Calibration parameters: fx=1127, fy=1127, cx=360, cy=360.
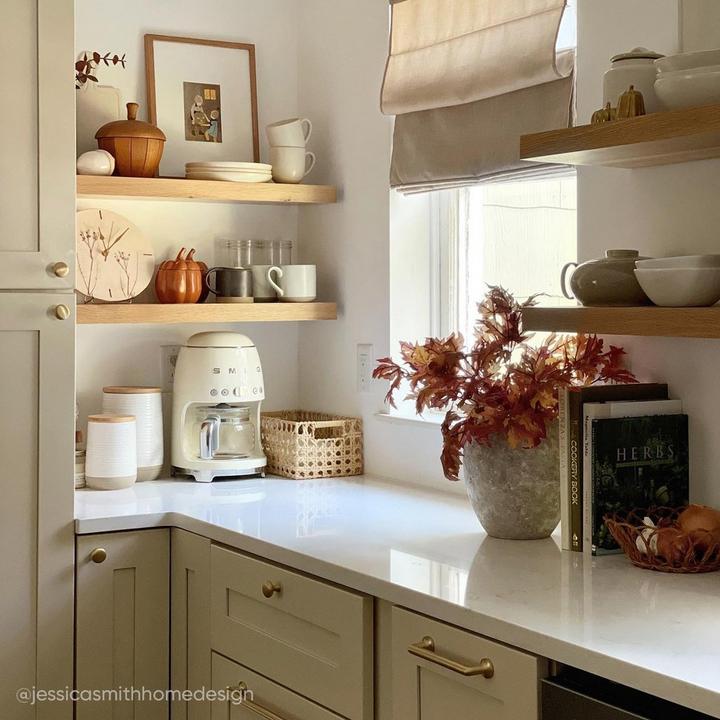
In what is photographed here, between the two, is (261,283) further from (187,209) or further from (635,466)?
(635,466)

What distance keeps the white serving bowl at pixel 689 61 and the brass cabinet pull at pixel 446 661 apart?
100cm

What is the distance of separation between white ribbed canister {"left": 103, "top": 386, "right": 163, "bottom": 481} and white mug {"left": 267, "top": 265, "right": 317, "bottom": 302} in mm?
435

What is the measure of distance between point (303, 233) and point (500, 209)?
77cm

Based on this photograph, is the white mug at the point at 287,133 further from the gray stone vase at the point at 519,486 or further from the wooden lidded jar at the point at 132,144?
the gray stone vase at the point at 519,486

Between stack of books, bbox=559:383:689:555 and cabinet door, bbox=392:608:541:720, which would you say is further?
stack of books, bbox=559:383:689:555

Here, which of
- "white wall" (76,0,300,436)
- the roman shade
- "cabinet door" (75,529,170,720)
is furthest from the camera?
"white wall" (76,0,300,436)

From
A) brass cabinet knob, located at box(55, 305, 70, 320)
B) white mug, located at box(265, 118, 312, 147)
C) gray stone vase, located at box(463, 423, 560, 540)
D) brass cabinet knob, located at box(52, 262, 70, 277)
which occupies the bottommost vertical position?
gray stone vase, located at box(463, 423, 560, 540)

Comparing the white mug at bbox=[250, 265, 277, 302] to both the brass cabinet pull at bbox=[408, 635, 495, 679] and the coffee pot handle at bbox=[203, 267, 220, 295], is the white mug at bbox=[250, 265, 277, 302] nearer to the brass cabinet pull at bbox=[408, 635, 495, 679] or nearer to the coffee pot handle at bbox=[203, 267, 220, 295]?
the coffee pot handle at bbox=[203, 267, 220, 295]

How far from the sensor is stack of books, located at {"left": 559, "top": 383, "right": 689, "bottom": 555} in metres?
2.02

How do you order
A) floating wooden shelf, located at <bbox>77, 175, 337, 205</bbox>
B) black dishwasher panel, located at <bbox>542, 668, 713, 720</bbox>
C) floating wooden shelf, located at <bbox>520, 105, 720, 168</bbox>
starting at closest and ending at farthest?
black dishwasher panel, located at <bbox>542, 668, 713, 720</bbox>
floating wooden shelf, located at <bbox>520, 105, 720, 168</bbox>
floating wooden shelf, located at <bbox>77, 175, 337, 205</bbox>

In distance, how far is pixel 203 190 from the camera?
2.93 meters

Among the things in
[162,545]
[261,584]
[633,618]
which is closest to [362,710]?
[261,584]

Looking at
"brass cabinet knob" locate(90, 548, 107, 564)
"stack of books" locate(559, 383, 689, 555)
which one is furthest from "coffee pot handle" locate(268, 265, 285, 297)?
"stack of books" locate(559, 383, 689, 555)

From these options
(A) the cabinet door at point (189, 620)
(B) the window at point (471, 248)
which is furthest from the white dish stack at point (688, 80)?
(A) the cabinet door at point (189, 620)
